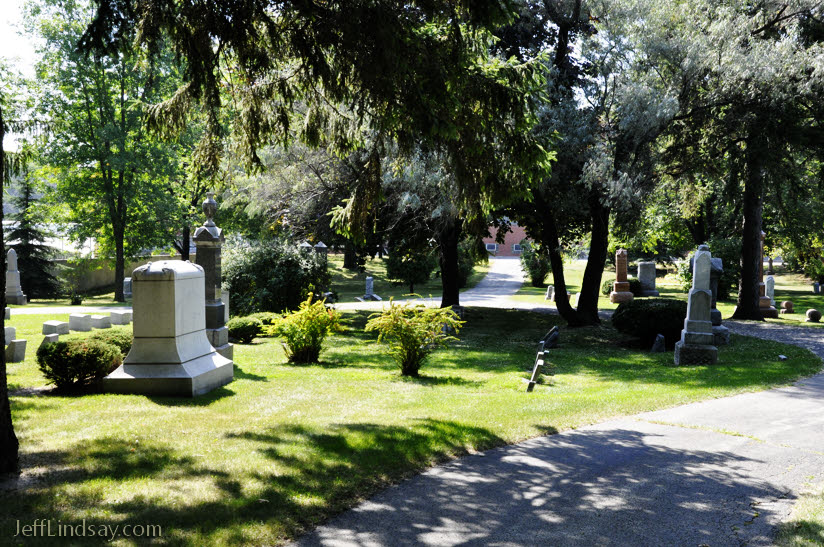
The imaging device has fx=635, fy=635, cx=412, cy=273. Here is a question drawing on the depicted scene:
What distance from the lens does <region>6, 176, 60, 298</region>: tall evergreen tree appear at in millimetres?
31500

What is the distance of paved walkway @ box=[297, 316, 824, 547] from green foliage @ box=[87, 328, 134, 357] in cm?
543

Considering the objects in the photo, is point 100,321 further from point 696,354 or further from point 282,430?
point 696,354

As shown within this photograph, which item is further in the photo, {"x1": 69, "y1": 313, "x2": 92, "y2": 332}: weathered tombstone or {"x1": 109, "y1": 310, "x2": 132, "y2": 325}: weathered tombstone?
{"x1": 109, "y1": 310, "x2": 132, "y2": 325}: weathered tombstone

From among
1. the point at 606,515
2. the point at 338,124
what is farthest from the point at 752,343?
the point at 606,515

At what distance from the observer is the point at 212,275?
1243cm

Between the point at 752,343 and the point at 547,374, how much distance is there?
6.96m

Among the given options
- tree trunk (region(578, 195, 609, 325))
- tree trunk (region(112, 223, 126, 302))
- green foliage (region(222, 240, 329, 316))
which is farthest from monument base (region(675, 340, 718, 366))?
tree trunk (region(112, 223, 126, 302))

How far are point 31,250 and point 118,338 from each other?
1097 inches

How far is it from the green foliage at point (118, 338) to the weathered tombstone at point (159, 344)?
57 cm

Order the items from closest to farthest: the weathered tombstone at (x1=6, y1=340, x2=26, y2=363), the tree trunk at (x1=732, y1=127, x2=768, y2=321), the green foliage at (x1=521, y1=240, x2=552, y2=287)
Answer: the weathered tombstone at (x1=6, y1=340, x2=26, y2=363) → the tree trunk at (x1=732, y1=127, x2=768, y2=321) → the green foliage at (x1=521, y1=240, x2=552, y2=287)

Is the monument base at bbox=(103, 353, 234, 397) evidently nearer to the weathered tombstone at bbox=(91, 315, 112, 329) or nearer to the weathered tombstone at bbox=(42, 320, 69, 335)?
the weathered tombstone at bbox=(42, 320, 69, 335)

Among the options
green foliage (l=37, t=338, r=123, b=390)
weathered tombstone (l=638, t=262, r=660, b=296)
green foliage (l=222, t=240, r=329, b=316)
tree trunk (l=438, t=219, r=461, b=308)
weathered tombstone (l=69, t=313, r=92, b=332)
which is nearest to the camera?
green foliage (l=37, t=338, r=123, b=390)

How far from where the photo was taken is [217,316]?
1233 centimetres

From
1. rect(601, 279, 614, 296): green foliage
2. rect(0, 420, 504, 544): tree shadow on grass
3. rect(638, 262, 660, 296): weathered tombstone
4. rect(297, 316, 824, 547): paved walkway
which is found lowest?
rect(297, 316, 824, 547): paved walkway
